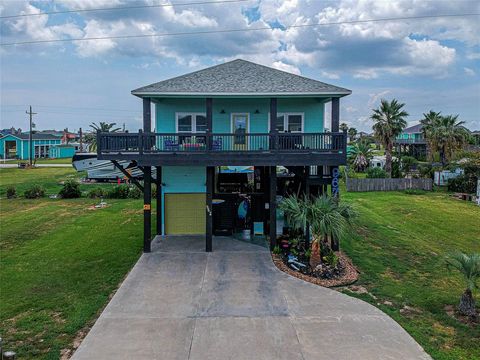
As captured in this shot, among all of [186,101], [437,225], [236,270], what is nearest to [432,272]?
[236,270]

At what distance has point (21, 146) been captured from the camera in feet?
238

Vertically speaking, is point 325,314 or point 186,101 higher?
point 186,101

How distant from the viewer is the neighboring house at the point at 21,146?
72750 mm

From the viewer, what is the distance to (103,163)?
120ft

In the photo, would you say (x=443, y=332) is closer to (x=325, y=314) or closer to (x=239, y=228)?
(x=325, y=314)

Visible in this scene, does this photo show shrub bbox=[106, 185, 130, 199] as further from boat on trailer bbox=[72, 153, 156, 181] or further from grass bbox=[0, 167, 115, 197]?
boat on trailer bbox=[72, 153, 156, 181]

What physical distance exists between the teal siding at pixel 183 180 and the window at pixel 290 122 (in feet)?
11.8

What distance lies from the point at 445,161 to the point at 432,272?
30189 millimetres

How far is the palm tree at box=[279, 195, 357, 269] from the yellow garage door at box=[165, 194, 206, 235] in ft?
15.6

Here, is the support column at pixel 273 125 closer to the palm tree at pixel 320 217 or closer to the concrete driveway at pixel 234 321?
the palm tree at pixel 320 217

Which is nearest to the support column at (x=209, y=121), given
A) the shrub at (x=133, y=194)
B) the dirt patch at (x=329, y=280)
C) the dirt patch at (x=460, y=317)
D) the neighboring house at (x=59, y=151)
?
the dirt patch at (x=329, y=280)

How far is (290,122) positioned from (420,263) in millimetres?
7000

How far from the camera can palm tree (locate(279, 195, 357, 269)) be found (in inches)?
448

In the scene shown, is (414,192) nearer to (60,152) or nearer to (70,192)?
(70,192)
